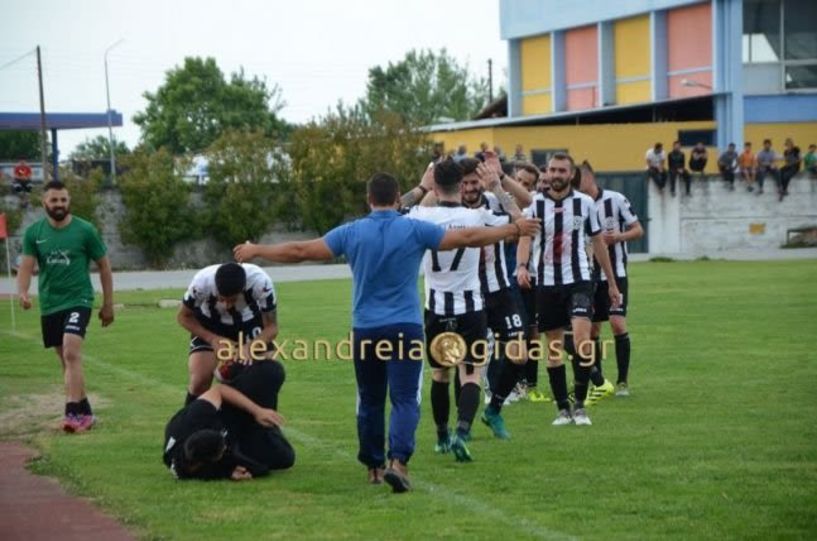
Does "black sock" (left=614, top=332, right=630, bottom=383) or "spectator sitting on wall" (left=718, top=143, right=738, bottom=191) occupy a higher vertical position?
"spectator sitting on wall" (left=718, top=143, right=738, bottom=191)

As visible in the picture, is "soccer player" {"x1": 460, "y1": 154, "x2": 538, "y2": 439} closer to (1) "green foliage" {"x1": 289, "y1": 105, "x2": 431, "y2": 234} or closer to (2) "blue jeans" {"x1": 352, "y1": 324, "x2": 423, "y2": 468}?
(2) "blue jeans" {"x1": 352, "y1": 324, "x2": 423, "y2": 468}

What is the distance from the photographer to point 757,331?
2259 cm

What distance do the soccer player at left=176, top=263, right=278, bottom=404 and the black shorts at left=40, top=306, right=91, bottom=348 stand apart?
2138 mm

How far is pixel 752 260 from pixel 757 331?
68.7 ft

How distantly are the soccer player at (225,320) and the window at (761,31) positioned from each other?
47852 mm

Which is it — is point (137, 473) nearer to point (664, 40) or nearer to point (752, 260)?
point (752, 260)

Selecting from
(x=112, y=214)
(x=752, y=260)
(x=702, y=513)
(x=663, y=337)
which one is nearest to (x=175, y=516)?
(x=702, y=513)

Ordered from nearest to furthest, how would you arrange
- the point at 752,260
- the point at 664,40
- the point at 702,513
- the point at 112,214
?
the point at 702,513, the point at 752,260, the point at 112,214, the point at 664,40

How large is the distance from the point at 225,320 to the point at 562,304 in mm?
3174

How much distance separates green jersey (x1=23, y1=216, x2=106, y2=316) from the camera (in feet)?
47.0

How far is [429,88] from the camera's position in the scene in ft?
353

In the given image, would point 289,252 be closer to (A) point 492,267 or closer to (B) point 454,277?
(B) point 454,277

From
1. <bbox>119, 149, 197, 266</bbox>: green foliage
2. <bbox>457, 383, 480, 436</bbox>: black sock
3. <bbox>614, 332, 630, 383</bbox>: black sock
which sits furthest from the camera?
<bbox>119, 149, 197, 266</bbox>: green foliage

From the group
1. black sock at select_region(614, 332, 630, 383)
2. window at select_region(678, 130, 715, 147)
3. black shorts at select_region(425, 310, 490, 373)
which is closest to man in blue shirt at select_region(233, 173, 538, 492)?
black shorts at select_region(425, 310, 490, 373)
